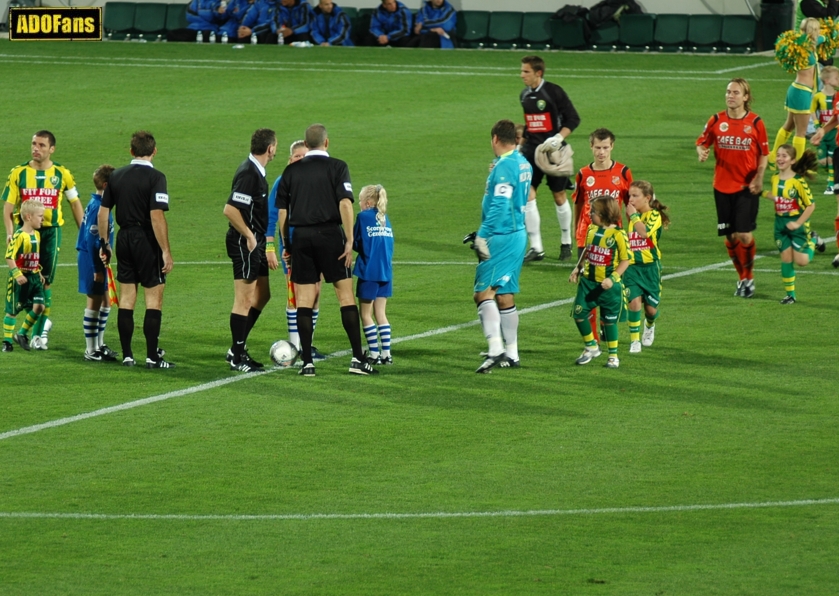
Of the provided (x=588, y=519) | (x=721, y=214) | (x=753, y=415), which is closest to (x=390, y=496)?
(x=588, y=519)

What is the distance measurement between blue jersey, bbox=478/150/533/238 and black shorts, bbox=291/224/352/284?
49.6 inches

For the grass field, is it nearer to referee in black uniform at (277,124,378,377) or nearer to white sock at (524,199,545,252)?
white sock at (524,199,545,252)

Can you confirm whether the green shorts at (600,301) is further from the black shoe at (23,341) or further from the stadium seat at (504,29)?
the stadium seat at (504,29)

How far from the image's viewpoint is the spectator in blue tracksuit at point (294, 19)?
38.6m

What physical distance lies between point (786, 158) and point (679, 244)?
3.79m

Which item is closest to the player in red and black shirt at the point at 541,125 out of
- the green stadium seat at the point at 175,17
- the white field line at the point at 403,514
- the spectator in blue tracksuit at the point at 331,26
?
the white field line at the point at 403,514

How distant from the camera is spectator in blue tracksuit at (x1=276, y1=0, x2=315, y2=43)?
38.6 m

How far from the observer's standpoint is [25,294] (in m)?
14.4

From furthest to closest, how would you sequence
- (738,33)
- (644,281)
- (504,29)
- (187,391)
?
(504,29) < (738,33) < (644,281) < (187,391)

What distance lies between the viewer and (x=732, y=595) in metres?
8.22

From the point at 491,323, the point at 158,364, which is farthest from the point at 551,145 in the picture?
the point at 158,364

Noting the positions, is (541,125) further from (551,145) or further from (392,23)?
(392,23)

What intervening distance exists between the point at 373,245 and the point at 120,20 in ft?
98.6

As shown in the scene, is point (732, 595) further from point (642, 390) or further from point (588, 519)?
point (642, 390)
